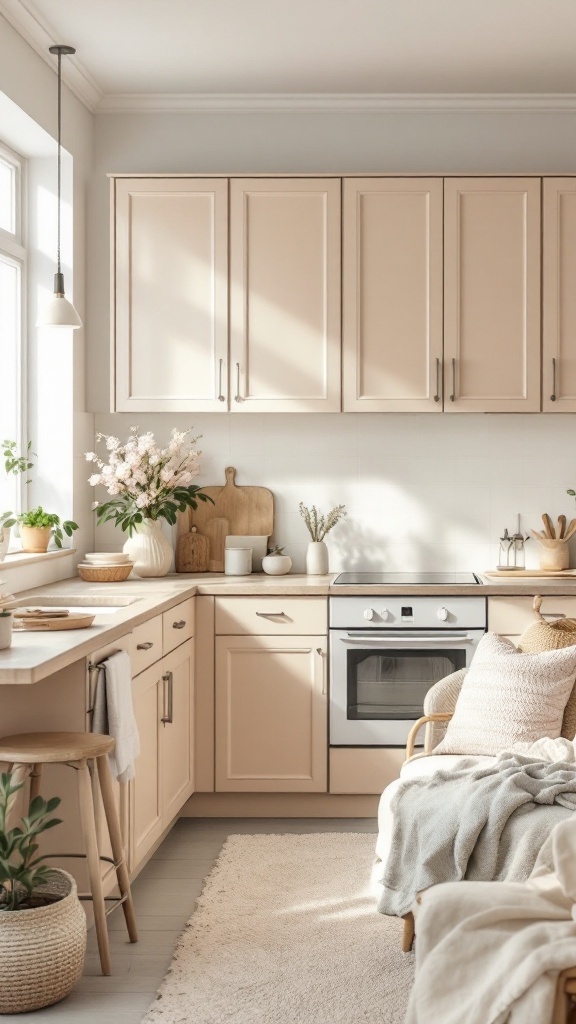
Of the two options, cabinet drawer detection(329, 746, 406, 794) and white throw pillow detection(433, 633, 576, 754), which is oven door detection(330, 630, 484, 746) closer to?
cabinet drawer detection(329, 746, 406, 794)

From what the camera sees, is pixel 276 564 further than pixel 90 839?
Yes

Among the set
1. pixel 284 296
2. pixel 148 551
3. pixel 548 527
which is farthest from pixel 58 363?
pixel 548 527

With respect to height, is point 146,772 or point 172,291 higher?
point 172,291

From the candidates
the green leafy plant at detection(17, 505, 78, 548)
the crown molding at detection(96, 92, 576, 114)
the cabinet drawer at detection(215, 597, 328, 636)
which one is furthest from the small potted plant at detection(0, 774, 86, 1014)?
the crown molding at detection(96, 92, 576, 114)

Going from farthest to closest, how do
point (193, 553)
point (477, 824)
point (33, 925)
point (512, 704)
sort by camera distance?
1. point (193, 553)
2. point (512, 704)
3. point (477, 824)
4. point (33, 925)

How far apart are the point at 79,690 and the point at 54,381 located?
203 centimetres

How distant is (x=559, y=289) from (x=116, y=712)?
258cm

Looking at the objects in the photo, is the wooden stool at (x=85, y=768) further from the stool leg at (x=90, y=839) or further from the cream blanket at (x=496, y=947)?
the cream blanket at (x=496, y=947)

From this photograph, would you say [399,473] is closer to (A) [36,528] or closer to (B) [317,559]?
(B) [317,559]

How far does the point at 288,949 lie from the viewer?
306 cm

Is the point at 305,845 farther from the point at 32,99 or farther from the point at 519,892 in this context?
the point at 32,99

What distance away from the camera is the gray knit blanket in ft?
8.67

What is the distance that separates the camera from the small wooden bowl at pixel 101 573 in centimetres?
439

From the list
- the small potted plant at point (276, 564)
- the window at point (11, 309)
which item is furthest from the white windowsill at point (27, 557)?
the small potted plant at point (276, 564)
